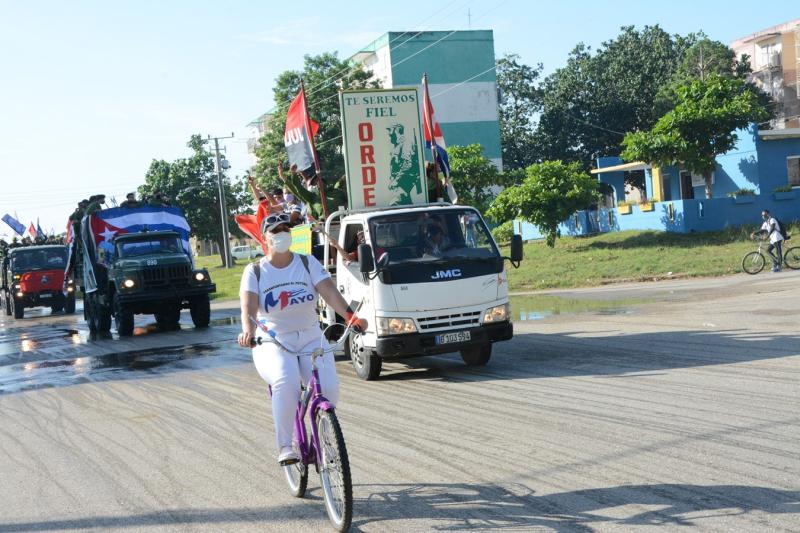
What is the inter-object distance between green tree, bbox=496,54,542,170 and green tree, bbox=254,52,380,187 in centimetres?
1927

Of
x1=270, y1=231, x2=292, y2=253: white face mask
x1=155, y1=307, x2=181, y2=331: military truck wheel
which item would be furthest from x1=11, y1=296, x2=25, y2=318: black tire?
x1=270, y1=231, x2=292, y2=253: white face mask

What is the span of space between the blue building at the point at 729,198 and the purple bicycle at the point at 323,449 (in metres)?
30.1

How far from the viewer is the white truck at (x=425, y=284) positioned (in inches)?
446

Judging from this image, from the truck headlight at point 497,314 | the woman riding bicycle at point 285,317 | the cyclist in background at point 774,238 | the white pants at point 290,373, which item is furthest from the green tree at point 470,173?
the white pants at point 290,373

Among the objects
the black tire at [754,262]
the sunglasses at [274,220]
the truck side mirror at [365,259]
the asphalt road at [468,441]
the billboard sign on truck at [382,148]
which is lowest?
the asphalt road at [468,441]

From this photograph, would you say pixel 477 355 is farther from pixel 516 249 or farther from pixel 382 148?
pixel 382 148

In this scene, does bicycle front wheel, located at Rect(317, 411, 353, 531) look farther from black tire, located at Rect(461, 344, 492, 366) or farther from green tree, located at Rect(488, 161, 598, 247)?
green tree, located at Rect(488, 161, 598, 247)

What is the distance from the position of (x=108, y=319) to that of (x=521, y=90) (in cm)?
5765

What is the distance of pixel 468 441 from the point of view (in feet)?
25.5

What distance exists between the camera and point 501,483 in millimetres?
6352

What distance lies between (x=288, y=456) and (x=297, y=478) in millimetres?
452

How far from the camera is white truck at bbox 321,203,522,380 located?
11320 mm

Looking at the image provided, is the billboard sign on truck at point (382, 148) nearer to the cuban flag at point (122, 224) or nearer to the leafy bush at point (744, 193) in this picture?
the cuban flag at point (122, 224)

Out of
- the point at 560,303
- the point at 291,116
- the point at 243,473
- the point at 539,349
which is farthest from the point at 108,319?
the point at 243,473
